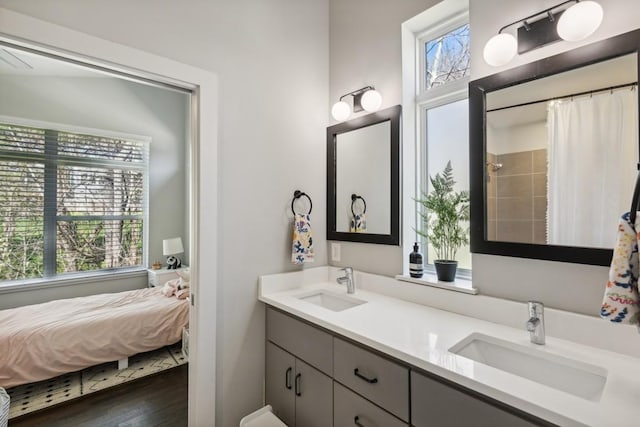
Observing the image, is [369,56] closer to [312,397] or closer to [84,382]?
[312,397]

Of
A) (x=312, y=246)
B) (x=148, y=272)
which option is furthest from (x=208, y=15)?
(x=148, y=272)

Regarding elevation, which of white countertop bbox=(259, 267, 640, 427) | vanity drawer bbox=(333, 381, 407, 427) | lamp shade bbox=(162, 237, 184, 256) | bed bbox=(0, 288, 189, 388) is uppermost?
lamp shade bbox=(162, 237, 184, 256)

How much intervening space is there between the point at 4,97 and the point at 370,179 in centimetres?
408

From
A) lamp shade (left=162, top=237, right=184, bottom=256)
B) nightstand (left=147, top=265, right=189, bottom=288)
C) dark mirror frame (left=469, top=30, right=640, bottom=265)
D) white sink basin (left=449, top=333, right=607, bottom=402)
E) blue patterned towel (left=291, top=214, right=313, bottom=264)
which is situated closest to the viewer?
white sink basin (left=449, top=333, right=607, bottom=402)

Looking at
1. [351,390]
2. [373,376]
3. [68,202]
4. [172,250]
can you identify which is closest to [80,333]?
[172,250]

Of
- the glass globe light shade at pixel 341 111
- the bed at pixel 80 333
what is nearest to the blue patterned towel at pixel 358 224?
the glass globe light shade at pixel 341 111

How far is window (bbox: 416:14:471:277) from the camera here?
166 cm

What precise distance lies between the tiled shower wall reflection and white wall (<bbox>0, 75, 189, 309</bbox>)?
406cm

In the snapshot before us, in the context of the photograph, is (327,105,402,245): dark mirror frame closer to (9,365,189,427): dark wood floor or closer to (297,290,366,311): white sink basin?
(297,290,366,311): white sink basin

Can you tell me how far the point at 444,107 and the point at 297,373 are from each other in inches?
67.2

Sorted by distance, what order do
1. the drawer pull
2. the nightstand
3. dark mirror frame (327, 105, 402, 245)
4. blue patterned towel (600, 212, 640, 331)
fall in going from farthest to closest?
the nightstand
dark mirror frame (327, 105, 402, 245)
the drawer pull
blue patterned towel (600, 212, 640, 331)

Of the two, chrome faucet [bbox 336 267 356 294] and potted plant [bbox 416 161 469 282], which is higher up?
potted plant [bbox 416 161 469 282]

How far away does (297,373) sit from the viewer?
1549 mm

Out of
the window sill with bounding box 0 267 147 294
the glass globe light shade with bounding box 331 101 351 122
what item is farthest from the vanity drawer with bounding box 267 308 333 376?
the window sill with bounding box 0 267 147 294
